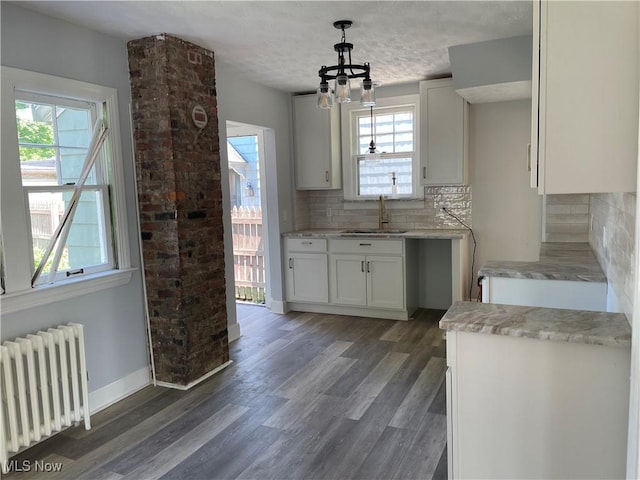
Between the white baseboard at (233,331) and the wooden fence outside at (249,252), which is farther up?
the wooden fence outside at (249,252)

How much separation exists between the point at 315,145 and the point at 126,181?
98.4 inches

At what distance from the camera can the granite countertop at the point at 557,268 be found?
8.50 ft

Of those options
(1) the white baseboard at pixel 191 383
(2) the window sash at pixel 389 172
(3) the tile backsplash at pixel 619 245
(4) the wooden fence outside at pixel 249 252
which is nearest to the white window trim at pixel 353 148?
(2) the window sash at pixel 389 172

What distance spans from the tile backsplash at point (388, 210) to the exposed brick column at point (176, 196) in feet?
7.16

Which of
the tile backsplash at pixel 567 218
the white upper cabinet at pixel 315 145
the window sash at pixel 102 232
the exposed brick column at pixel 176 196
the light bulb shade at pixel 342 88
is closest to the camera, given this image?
the light bulb shade at pixel 342 88

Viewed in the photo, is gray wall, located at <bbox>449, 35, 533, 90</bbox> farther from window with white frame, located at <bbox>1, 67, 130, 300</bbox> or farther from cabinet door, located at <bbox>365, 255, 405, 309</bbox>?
window with white frame, located at <bbox>1, 67, 130, 300</bbox>

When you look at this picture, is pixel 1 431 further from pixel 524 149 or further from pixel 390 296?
pixel 524 149

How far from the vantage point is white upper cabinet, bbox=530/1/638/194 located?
1490mm

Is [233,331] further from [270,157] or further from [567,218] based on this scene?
[567,218]

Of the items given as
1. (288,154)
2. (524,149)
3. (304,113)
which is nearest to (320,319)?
(288,154)

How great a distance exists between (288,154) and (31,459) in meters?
3.78

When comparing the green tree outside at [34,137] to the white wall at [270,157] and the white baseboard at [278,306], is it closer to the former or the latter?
the white wall at [270,157]

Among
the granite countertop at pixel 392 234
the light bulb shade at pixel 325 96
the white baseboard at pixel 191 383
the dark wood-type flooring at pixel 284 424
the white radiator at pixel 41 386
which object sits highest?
the light bulb shade at pixel 325 96

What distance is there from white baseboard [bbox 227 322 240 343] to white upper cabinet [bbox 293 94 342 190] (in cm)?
182
